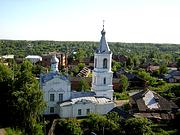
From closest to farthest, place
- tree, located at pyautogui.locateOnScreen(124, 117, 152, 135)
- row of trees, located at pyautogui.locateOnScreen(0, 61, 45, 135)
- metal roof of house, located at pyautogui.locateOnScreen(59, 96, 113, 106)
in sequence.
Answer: tree, located at pyautogui.locateOnScreen(124, 117, 152, 135) → row of trees, located at pyautogui.locateOnScreen(0, 61, 45, 135) → metal roof of house, located at pyautogui.locateOnScreen(59, 96, 113, 106)

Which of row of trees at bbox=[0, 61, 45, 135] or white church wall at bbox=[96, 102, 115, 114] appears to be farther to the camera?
white church wall at bbox=[96, 102, 115, 114]

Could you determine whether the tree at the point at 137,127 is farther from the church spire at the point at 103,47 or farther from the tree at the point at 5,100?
the tree at the point at 5,100

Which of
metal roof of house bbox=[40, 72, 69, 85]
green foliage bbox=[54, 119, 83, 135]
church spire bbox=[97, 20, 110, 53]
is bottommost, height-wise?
green foliage bbox=[54, 119, 83, 135]

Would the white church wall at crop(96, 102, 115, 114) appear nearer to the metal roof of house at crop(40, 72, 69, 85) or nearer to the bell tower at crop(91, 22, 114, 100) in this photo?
the bell tower at crop(91, 22, 114, 100)

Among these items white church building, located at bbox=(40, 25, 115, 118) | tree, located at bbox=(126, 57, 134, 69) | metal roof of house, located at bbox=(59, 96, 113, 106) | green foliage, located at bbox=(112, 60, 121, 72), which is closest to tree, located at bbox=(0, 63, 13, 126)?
white church building, located at bbox=(40, 25, 115, 118)

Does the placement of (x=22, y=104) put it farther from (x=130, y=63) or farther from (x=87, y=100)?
(x=130, y=63)

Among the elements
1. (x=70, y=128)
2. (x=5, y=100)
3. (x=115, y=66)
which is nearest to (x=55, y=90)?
(x=5, y=100)

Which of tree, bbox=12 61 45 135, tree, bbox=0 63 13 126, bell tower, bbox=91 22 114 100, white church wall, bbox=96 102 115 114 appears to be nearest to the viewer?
tree, bbox=12 61 45 135

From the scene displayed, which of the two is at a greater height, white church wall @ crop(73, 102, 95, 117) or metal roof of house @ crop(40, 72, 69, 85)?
metal roof of house @ crop(40, 72, 69, 85)

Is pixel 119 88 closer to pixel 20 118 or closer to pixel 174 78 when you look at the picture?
pixel 174 78
